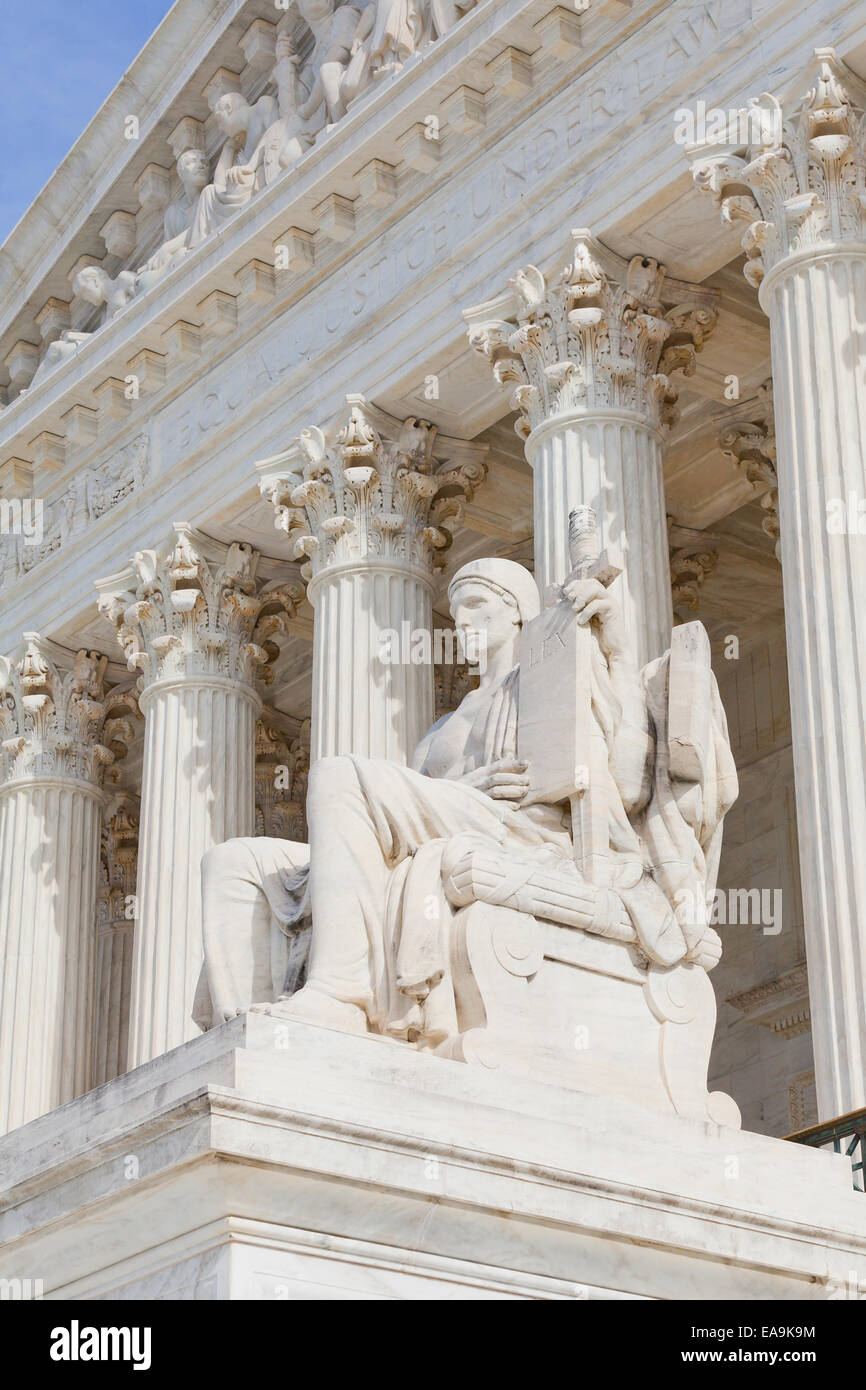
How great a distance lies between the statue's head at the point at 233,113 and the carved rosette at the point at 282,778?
670cm

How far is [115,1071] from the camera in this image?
27703 mm

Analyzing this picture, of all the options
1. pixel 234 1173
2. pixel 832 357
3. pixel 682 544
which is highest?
pixel 682 544

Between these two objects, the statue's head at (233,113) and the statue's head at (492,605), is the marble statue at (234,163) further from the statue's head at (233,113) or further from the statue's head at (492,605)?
the statue's head at (492,605)

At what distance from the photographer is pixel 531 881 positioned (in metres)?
8.48

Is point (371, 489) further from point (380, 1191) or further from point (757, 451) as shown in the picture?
point (380, 1191)

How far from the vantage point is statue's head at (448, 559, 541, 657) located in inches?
411

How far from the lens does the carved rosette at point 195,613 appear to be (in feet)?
69.2

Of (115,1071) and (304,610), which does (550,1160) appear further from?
(115,1071)

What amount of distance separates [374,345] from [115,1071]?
1188 cm

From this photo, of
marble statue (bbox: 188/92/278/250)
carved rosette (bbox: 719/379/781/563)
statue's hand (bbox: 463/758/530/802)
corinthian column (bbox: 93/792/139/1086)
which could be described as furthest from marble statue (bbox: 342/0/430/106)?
Answer: statue's hand (bbox: 463/758/530/802)

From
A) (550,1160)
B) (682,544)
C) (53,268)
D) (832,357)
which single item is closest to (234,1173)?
(550,1160)

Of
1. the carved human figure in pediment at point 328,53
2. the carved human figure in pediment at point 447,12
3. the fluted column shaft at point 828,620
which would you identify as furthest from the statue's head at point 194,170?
the fluted column shaft at point 828,620

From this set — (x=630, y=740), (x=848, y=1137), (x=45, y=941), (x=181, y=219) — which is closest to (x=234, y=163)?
(x=181, y=219)

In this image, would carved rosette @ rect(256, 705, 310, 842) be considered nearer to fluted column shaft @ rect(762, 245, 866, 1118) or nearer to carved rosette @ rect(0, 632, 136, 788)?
carved rosette @ rect(0, 632, 136, 788)
